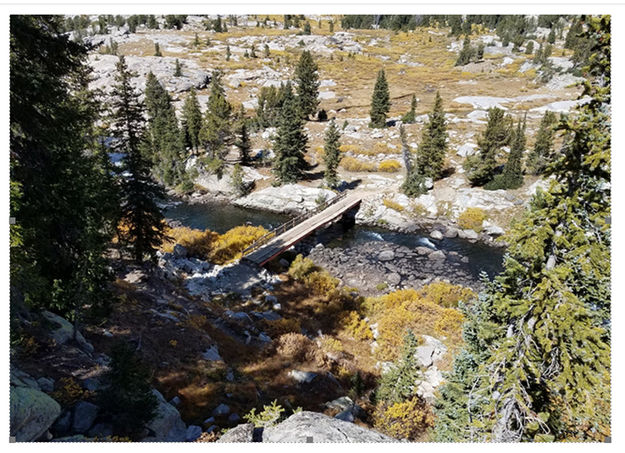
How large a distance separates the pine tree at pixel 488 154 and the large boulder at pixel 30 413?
39.0 metres

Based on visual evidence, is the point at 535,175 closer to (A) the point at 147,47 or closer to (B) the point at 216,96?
(B) the point at 216,96

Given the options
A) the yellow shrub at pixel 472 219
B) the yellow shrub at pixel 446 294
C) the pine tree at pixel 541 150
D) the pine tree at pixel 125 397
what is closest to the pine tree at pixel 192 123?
the yellow shrub at pixel 472 219

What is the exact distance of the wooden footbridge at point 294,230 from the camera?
23.5 m

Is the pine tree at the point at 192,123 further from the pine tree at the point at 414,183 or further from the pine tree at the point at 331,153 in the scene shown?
the pine tree at the point at 414,183

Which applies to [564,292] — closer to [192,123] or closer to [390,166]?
[390,166]

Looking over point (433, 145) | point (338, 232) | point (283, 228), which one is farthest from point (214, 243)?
point (433, 145)

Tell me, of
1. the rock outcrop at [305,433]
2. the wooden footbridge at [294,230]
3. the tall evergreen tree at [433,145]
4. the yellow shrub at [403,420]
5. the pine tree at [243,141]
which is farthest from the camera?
the pine tree at [243,141]

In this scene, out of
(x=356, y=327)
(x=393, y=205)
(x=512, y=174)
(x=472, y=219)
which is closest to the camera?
(x=356, y=327)

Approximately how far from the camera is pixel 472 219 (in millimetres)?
32281

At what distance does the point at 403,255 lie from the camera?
27312 mm

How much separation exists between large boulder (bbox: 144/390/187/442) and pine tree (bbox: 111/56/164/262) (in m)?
11.4

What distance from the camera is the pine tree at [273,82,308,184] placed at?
39675mm

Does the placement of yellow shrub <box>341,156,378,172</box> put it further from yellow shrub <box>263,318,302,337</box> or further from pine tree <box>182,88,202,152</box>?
yellow shrub <box>263,318,302,337</box>

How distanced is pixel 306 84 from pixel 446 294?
45.8 metres
